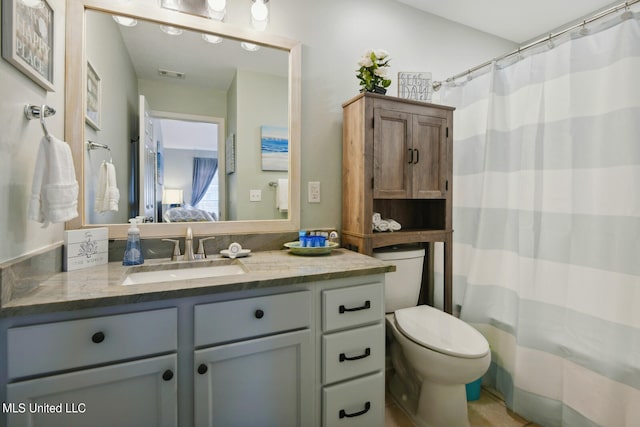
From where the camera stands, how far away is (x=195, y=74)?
1485 millimetres

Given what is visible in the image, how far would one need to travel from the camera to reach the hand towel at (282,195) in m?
1.66

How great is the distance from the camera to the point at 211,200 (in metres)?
1.53

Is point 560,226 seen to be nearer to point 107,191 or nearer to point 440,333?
point 440,333

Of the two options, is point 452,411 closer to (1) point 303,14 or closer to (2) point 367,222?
(2) point 367,222

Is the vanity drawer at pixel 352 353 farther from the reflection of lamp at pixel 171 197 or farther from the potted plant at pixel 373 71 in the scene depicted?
the potted plant at pixel 373 71

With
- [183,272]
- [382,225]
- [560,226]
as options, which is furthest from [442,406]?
[183,272]

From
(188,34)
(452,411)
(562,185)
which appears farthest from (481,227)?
(188,34)

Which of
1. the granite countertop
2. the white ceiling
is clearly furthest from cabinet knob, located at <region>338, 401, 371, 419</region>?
the white ceiling

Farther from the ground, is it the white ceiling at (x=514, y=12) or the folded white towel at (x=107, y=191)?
the white ceiling at (x=514, y=12)

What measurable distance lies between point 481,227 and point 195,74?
6.12ft

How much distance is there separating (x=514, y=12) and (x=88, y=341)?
300 centimetres

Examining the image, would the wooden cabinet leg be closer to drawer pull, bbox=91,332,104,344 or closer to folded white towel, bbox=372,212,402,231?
folded white towel, bbox=372,212,402,231

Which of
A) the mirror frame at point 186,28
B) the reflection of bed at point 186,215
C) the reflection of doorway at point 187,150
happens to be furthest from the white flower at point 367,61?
the reflection of bed at point 186,215

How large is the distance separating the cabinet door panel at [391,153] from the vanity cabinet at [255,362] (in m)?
0.80
